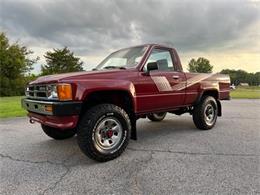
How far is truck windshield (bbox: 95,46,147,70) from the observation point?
4594 mm

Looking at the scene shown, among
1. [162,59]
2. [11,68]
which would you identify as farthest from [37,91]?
[11,68]

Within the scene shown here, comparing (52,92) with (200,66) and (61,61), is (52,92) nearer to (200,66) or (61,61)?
(200,66)

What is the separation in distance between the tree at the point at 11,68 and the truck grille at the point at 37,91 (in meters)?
27.9

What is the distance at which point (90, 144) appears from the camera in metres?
3.52

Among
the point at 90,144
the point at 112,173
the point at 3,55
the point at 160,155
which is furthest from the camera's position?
the point at 3,55

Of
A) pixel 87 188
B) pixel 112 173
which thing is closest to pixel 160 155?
pixel 112 173

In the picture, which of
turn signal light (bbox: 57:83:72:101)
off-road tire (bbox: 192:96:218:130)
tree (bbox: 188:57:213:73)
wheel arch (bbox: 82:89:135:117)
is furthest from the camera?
tree (bbox: 188:57:213:73)

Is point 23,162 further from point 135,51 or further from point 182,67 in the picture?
point 182,67

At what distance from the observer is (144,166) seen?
136 inches

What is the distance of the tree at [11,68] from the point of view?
29484 mm

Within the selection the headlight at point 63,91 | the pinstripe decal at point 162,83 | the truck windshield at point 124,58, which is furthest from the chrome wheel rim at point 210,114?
the headlight at point 63,91

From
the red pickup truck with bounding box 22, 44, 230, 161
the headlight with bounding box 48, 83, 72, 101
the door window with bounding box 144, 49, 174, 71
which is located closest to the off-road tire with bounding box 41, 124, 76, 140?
the red pickup truck with bounding box 22, 44, 230, 161

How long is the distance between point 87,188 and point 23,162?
4.95 feet

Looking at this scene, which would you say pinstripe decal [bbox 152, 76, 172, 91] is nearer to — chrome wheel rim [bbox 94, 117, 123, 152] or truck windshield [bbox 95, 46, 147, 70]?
truck windshield [bbox 95, 46, 147, 70]
